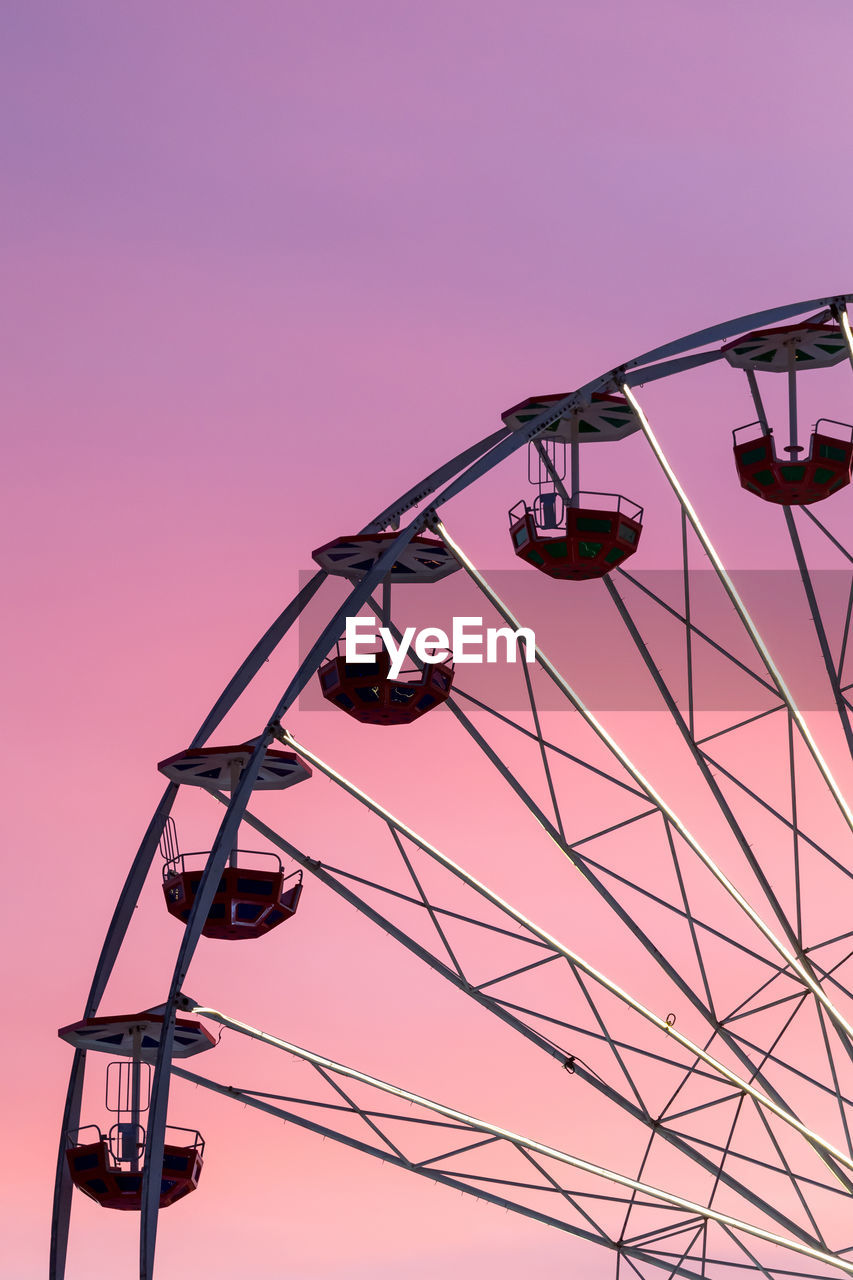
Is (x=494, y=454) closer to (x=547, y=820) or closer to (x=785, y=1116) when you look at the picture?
(x=547, y=820)

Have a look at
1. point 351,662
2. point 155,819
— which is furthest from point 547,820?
point 155,819

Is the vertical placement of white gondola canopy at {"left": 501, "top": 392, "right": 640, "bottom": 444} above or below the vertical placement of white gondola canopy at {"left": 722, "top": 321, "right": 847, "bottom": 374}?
below

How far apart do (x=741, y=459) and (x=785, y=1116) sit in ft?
29.7

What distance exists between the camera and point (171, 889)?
40.8 meters

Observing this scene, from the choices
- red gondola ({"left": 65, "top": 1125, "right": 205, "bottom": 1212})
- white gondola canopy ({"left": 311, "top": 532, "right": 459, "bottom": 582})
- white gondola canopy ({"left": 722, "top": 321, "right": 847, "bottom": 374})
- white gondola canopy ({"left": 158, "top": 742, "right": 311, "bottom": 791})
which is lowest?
red gondola ({"left": 65, "top": 1125, "right": 205, "bottom": 1212})

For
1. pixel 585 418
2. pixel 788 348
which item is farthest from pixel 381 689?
pixel 788 348

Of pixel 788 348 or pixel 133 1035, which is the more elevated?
pixel 788 348

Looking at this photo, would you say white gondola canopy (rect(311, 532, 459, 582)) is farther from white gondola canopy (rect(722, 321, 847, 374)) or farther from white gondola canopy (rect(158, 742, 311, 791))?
white gondola canopy (rect(722, 321, 847, 374))

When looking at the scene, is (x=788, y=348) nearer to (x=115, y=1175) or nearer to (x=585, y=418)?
(x=585, y=418)

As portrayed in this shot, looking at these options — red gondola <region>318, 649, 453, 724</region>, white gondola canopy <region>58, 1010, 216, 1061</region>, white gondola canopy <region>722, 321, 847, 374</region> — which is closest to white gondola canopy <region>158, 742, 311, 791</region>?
red gondola <region>318, 649, 453, 724</region>

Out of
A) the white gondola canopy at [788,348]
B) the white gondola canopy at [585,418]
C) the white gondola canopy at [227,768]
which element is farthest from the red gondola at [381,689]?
the white gondola canopy at [788,348]

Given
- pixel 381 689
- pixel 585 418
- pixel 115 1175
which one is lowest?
pixel 115 1175

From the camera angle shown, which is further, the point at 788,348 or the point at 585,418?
the point at 585,418

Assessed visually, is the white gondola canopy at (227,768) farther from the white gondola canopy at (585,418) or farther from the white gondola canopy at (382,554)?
the white gondola canopy at (585,418)
